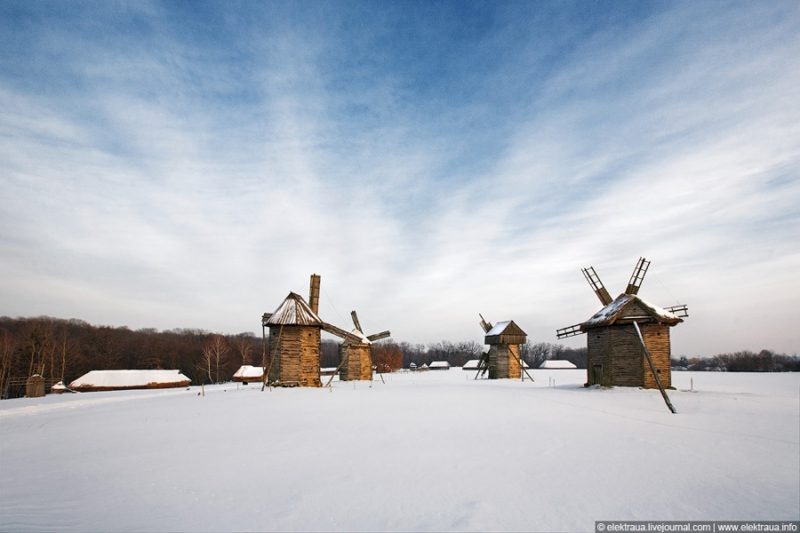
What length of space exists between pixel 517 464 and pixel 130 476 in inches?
345

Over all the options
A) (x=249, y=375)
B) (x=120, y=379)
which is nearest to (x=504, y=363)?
(x=249, y=375)

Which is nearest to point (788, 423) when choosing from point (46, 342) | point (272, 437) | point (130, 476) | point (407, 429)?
point (407, 429)

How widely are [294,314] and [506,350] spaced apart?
25.3 m

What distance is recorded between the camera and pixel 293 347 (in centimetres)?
3045

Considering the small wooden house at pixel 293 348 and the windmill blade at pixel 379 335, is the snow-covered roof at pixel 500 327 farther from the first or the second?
the small wooden house at pixel 293 348

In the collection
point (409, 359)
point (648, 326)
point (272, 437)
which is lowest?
point (409, 359)

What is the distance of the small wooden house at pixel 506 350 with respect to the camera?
44.0 meters

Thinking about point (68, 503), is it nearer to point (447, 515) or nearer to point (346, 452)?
point (346, 452)

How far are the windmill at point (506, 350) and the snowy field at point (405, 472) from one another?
28.1 metres

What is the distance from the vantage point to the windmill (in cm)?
4397

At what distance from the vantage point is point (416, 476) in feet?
27.5

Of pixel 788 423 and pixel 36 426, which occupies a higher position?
pixel 788 423

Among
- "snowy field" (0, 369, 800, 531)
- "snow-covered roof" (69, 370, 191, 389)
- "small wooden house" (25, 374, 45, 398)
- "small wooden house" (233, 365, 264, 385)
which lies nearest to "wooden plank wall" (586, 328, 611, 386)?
"snowy field" (0, 369, 800, 531)

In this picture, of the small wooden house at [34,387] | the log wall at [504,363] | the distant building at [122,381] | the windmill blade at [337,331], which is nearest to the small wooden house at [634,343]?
the log wall at [504,363]
